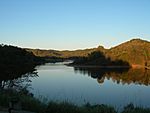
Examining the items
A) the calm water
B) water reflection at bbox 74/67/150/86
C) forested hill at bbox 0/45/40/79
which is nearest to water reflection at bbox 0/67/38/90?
forested hill at bbox 0/45/40/79

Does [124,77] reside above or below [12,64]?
below

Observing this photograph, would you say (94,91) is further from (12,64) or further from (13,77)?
(12,64)

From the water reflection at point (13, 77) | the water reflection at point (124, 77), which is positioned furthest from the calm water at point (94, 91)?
the water reflection at point (13, 77)

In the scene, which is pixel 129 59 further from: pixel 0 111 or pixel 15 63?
pixel 0 111

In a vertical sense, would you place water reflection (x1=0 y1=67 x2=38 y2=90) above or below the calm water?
above

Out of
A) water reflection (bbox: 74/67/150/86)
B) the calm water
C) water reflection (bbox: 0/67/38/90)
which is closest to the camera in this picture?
water reflection (bbox: 0/67/38/90)

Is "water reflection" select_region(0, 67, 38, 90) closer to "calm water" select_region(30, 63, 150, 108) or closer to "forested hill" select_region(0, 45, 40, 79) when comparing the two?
"forested hill" select_region(0, 45, 40, 79)

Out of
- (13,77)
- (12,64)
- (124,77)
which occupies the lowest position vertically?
(124,77)

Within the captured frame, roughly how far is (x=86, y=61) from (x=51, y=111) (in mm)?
126305

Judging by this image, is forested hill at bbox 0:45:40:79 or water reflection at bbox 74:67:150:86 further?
water reflection at bbox 74:67:150:86

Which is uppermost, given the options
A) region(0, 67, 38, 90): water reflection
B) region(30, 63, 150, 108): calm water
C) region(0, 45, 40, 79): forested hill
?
region(0, 45, 40, 79): forested hill

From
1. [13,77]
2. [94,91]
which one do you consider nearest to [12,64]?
[13,77]

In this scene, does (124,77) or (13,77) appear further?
(124,77)

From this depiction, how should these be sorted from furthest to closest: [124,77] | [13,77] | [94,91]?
1. [124,77]
2. [94,91]
3. [13,77]
